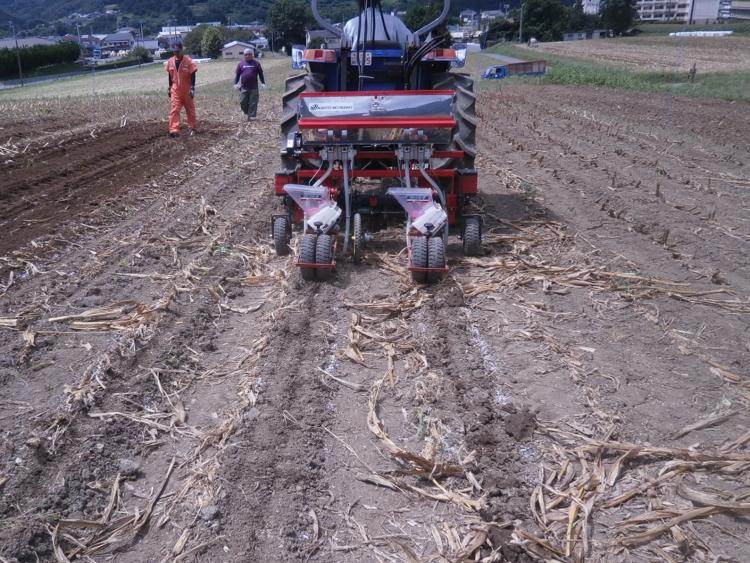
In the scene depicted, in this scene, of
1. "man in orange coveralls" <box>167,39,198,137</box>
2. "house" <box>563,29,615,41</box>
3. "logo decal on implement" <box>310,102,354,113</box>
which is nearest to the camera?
"logo decal on implement" <box>310,102,354,113</box>

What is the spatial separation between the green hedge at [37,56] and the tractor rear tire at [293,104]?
40608mm

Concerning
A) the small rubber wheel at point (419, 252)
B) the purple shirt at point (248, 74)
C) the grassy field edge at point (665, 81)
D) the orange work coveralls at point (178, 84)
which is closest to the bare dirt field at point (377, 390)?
the small rubber wheel at point (419, 252)

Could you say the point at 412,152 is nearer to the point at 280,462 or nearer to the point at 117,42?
the point at 280,462

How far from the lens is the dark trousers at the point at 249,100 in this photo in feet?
51.6

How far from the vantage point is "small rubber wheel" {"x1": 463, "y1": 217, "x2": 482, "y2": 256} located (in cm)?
618

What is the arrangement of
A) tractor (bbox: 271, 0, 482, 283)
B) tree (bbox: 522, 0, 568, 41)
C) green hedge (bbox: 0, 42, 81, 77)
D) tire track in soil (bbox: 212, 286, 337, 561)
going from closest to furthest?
tire track in soil (bbox: 212, 286, 337, 561), tractor (bbox: 271, 0, 482, 283), green hedge (bbox: 0, 42, 81, 77), tree (bbox: 522, 0, 568, 41)

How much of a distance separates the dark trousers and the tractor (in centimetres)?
843

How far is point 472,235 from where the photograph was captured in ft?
20.2

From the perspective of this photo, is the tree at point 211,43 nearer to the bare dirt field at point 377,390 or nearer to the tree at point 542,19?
the tree at point 542,19

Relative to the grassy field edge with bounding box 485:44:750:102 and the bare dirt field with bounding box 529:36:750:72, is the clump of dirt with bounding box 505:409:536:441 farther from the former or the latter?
the bare dirt field with bounding box 529:36:750:72

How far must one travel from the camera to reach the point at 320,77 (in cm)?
772

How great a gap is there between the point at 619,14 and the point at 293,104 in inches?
2893

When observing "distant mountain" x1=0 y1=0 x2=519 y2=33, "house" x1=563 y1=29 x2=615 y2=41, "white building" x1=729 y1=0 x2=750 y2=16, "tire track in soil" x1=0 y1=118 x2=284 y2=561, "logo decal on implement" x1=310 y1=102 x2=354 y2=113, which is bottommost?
"tire track in soil" x1=0 y1=118 x2=284 y2=561

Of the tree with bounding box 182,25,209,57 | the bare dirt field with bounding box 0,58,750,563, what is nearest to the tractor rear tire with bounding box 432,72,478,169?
the bare dirt field with bounding box 0,58,750,563
